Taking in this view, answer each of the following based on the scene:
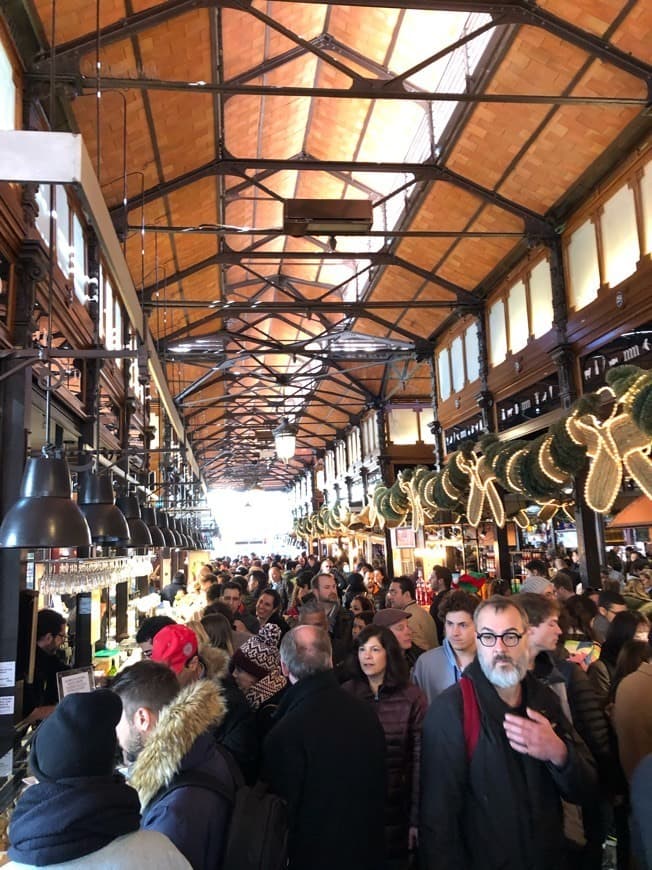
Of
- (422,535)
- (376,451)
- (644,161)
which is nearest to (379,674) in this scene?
(644,161)

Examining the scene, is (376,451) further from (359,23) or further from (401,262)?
(359,23)

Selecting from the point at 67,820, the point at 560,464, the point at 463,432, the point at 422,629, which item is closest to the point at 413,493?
the point at 463,432

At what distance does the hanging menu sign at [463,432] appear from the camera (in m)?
12.2

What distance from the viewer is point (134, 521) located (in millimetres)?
5930

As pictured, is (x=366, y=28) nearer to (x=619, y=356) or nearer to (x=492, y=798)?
(x=619, y=356)

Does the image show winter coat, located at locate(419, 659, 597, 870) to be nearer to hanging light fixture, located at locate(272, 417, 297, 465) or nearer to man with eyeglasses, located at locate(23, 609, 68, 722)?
man with eyeglasses, located at locate(23, 609, 68, 722)

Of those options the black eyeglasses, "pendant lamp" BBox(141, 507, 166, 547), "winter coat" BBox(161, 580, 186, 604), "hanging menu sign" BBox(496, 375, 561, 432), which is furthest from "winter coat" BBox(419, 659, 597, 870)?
"winter coat" BBox(161, 580, 186, 604)

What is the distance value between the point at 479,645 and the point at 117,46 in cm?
575

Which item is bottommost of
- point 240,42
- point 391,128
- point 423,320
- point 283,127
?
point 423,320

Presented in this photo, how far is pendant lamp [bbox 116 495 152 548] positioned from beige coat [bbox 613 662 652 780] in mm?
3881

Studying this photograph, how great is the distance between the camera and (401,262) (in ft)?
37.0

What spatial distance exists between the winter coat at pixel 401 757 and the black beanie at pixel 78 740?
5.17 ft

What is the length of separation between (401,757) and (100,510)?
8.35 feet

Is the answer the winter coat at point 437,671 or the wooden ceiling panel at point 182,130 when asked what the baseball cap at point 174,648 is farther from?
the wooden ceiling panel at point 182,130
